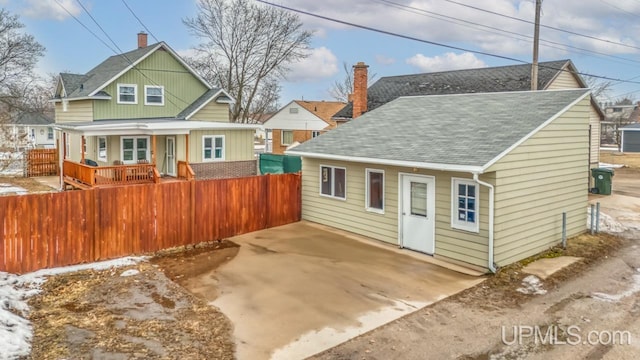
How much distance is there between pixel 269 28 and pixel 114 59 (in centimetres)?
1505

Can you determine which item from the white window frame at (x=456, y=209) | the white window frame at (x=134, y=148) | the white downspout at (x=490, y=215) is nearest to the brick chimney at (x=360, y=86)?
the white window frame at (x=134, y=148)

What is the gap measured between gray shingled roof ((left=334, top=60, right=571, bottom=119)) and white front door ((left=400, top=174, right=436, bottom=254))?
1248 centimetres

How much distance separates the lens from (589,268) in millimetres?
10758

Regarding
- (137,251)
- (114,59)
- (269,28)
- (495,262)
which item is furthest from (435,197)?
(269,28)

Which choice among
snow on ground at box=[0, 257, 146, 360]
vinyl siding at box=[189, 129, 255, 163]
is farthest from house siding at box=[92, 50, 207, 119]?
snow on ground at box=[0, 257, 146, 360]

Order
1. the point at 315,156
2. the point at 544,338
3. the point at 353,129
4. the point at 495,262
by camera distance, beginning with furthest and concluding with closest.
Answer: the point at 353,129, the point at 315,156, the point at 495,262, the point at 544,338

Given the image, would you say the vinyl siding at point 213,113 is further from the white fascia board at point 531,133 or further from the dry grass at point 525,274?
the dry grass at point 525,274

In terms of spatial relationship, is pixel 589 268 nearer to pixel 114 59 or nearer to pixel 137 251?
pixel 137 251

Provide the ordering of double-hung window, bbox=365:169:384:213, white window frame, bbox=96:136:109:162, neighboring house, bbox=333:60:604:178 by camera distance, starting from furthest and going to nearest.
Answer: white window frame, bbox=96:136:109:162
neighboring house, bbox=333:60:604:178
double-hung window, bbox=365:169:384:213

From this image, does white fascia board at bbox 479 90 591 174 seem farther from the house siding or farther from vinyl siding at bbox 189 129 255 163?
the house siding

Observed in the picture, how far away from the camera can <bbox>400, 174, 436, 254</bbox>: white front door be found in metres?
11.5

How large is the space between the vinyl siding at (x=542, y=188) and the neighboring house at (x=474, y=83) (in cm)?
738

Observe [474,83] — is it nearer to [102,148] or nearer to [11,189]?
[102,148]
